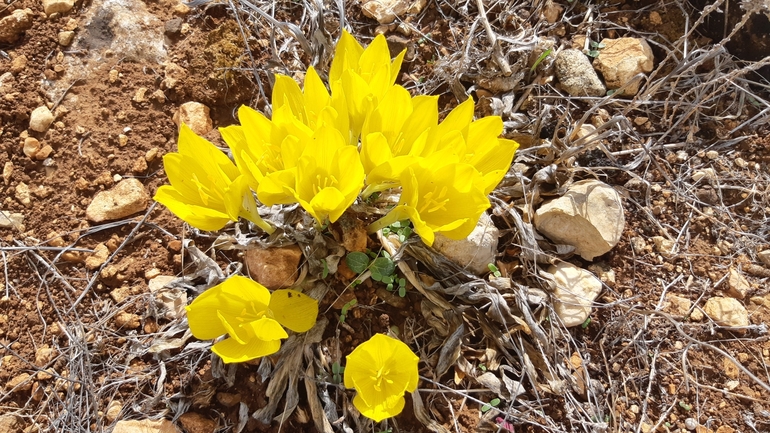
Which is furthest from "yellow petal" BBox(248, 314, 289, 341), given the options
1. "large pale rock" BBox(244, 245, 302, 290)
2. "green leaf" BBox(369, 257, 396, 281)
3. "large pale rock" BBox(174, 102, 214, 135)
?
"large pale rock" BBox(174, 102, 214, 135)

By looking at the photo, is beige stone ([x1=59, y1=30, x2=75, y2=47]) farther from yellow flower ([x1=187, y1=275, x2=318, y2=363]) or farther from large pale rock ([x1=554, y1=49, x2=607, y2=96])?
large pale rock ([x1=554, y1=49, x2=607, y2=96])

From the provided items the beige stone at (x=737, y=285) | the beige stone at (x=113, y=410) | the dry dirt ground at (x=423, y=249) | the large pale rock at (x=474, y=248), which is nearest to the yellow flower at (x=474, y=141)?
the large pale rock at (x=474, y=248)

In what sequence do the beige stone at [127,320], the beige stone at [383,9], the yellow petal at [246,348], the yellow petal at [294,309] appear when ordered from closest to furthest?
1. the yellow petal at [246,348]
2. the yellow petal at [294,309]
3. the beige stone at [127,320]
4. the beige stone at [383,9]

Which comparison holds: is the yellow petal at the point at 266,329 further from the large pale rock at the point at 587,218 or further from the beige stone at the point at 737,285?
the beige stone at the point at 737,285

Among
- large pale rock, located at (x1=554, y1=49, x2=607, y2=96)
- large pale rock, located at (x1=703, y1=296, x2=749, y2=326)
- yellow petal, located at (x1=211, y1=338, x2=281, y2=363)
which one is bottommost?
large pale rock, located at (x1=703, y1=296, x2=749, y2=326)

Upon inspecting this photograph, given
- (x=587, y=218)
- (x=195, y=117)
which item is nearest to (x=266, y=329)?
(x=195, y=117)

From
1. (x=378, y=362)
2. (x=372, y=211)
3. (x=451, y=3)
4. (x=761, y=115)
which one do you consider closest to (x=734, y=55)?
(x=761, y=115)

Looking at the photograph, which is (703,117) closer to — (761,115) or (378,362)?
(761,115)
